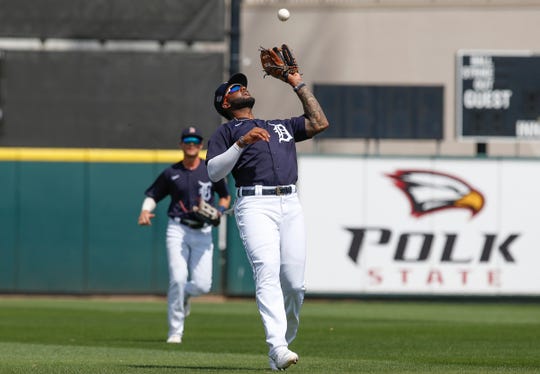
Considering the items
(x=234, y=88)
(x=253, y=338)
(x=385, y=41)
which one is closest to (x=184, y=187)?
(x=253, y=338)

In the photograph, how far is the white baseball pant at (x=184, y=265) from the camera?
525 inches

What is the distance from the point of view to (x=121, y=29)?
22562mm

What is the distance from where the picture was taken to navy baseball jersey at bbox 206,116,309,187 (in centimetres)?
928

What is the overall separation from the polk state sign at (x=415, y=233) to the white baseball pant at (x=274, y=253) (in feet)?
44.7

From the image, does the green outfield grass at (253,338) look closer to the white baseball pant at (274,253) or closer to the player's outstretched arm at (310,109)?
the white baseball pant at (274,253)

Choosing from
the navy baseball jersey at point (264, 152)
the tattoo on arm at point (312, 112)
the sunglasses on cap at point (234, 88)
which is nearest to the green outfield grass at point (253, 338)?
the navy baseball jersey at point (264, 152)

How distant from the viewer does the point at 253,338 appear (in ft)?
46.7

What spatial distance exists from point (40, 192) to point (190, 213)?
971 cm

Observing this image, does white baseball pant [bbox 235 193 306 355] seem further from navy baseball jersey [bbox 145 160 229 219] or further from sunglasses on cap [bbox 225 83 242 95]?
navy baseball jersey [bbox 145 160 229 219]

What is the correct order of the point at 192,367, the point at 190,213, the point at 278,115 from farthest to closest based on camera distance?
the point at 278,115 < the point at 190,213 < the point at 192,367

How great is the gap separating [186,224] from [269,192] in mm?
4535

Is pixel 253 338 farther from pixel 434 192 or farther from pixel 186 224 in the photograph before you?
pixel 434 192

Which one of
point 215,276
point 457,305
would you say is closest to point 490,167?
point 457,305

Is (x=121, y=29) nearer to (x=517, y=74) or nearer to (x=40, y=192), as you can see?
(x=40, y=192)
